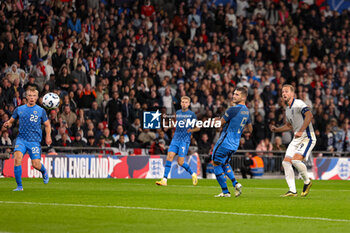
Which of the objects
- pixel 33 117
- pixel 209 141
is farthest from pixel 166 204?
pixel 209 141

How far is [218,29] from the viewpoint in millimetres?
32344

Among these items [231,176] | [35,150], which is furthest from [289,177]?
[35,150]

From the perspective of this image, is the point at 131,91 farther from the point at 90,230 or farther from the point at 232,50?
the point at 90,230

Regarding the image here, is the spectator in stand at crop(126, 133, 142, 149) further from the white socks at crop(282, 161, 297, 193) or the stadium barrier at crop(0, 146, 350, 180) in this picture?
the white socks at crop(282, 161, 297, 193)

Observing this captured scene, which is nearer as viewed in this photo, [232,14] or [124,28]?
[124,28]

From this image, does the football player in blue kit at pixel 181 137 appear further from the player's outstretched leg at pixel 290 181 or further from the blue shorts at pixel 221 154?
the blue shorts at pixel 221 154

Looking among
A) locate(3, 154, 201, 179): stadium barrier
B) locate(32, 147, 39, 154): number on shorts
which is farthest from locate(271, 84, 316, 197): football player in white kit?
locate(3, 154, 201, 179): stadium barrier

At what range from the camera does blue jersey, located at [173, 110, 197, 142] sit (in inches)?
Result: 738

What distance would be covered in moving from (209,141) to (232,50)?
618 centimetres

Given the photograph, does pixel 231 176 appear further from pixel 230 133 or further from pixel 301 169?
pixel 301 169

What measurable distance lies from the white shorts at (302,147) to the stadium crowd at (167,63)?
444 inches

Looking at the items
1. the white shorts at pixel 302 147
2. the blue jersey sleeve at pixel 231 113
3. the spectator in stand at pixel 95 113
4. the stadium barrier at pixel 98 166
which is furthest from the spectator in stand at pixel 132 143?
the blue jersey sleeve at pixel 231 113

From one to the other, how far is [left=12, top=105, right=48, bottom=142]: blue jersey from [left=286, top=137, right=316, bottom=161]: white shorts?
5.21 meters

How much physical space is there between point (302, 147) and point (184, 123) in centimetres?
523
